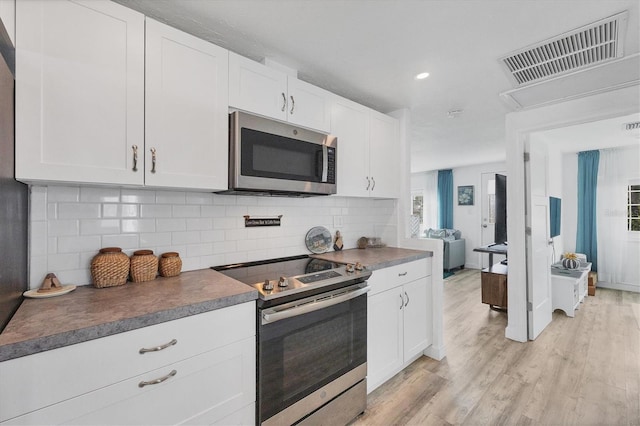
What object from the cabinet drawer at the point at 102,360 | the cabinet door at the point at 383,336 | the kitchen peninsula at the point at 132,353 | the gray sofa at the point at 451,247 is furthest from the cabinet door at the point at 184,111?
the gray sofa at the point at 451,247

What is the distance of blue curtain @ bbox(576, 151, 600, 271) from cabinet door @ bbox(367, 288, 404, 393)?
504cm

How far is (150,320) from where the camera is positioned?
1.06 m

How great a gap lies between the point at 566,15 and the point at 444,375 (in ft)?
8.31

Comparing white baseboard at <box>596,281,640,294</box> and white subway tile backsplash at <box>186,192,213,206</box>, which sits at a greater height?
white subway tile backsplash at <box>186,192,213,206</box>

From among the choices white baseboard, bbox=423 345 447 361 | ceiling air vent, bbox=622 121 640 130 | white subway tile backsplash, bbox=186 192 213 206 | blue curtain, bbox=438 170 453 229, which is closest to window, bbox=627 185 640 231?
ceiling air vent, bbox=622 121 640 130

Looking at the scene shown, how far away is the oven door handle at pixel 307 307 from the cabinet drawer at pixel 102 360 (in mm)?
145

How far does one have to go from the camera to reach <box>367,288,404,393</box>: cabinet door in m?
1.99

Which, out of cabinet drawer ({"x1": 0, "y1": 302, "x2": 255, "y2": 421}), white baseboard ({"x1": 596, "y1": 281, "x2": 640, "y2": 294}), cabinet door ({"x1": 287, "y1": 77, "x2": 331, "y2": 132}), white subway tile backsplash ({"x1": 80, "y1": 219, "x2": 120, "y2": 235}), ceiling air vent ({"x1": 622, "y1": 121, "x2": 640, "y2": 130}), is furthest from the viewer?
white baseboard ({"x1": 596, "y1": 281, "x2": 640, "y2": 294})

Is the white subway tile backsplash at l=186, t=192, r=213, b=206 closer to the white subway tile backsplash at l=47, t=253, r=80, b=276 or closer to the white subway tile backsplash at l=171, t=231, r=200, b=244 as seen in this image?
the white subway tile backsplash at l=171, t=231, r=200, b=244

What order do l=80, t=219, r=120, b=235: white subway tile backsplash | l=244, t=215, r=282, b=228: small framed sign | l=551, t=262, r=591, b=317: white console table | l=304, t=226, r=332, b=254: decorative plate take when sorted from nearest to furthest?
l=80, t=219, r=120, b=235: white subway tile backsplash
l=244, t=215, r=282, b=228: small framed sign
l=304, t=226, r=332, b=254: decorative plate
l=551, t=262, r=591, b=317: white console table

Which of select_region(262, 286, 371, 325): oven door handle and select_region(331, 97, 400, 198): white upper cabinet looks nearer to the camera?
select_region(262, 286, 371, 325): oven door handle

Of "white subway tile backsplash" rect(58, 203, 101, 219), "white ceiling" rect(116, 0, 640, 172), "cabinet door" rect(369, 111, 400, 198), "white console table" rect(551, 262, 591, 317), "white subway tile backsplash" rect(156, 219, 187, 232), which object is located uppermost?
"white ceiling" rect(116, 0, 640, 172)

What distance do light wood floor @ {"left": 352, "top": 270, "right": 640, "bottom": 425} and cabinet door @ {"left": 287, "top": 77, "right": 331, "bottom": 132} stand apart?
2.03 m

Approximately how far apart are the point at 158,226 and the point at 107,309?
668 millimetres
